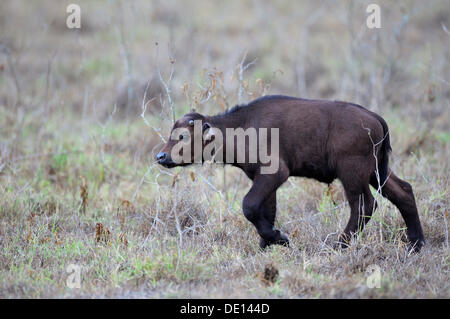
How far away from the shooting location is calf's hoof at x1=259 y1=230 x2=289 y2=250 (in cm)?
531

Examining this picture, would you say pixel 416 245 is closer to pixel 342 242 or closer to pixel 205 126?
pixel 342 242

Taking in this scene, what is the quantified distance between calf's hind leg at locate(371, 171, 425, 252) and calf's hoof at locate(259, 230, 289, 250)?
105 cm

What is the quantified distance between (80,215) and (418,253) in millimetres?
3699

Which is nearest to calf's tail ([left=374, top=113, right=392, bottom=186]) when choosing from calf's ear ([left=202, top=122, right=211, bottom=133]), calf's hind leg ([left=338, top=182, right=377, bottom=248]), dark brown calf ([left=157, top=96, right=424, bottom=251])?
dark brown calf ([left=157, top=96, right=424, bottom=251])

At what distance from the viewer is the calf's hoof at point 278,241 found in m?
5.31

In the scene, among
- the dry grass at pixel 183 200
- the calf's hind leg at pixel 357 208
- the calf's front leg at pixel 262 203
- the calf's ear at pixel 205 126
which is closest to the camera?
the dry grass at pixel 183 200

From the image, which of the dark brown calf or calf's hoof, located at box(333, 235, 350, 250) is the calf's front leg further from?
calf's hoof, located at box(333, 235, 350, 250)

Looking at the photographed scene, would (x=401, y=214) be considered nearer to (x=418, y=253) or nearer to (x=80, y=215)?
(x=418, y=253)

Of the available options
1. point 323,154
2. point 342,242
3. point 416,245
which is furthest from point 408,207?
point 323,154

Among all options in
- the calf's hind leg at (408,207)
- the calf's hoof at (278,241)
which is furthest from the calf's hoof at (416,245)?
the calf's hoof at (278,241)

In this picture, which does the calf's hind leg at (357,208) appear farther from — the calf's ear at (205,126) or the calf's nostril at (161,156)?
the calf's nostril at (161,156)

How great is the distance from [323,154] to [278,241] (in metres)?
0.93

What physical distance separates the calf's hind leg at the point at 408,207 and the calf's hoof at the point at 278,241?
1.05 m
